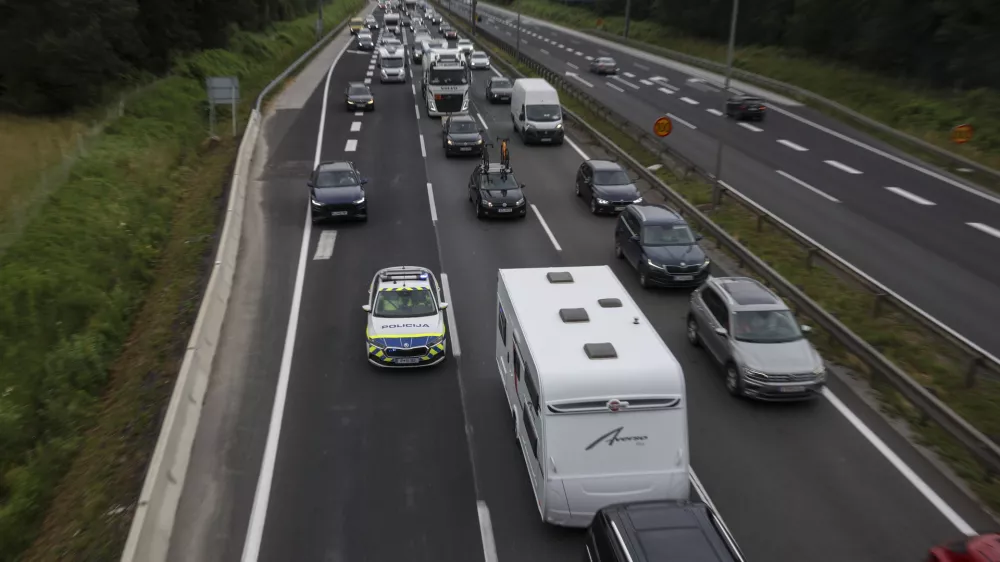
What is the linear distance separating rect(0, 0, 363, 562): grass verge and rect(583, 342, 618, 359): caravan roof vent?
281 inches

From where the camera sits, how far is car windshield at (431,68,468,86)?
43.5 meters

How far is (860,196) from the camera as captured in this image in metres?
30.5

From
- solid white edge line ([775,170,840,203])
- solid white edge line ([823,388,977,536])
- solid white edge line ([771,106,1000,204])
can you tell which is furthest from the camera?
solid white edge line ([771,106,1000,204])

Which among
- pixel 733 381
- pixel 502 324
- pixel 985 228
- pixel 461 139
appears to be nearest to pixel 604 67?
pixel 461 139

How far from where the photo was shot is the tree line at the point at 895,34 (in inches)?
1770

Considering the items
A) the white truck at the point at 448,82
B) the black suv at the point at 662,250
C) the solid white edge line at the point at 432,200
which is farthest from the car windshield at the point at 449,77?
the black suv at the point at 662,250

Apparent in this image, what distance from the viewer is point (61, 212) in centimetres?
2303

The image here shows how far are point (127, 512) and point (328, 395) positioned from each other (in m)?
4.63

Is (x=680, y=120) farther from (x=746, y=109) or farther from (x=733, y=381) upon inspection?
(x=733, y=381)

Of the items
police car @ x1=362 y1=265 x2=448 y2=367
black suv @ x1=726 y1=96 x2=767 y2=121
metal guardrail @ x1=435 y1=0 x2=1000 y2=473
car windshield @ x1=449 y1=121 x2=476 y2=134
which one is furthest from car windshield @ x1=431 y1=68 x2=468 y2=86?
police car @ x1=362 y1=265 x2=448 y2=367

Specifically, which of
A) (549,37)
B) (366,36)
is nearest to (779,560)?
(366,36)

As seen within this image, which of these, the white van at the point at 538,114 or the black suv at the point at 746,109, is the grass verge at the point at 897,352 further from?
the black suv at the point at 746,109

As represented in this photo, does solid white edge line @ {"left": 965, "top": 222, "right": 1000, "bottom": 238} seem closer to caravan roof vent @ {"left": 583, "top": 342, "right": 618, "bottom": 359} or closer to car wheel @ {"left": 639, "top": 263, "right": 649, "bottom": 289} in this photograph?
car wheel @ {"left": 639, "top": 263, "right": 649, "bottom": 289}

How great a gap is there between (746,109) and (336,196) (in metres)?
27.6
